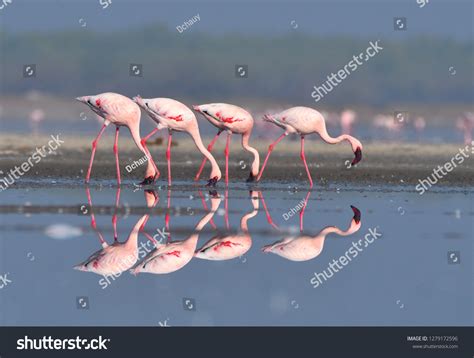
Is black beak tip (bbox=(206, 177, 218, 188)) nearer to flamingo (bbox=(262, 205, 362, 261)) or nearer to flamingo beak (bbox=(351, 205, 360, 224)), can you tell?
flamingo beak (bbox=(351, 205, 360, 224))

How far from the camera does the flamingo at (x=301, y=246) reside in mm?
11812

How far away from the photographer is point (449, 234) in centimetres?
1341

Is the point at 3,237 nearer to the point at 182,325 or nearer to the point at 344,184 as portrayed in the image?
the point at 182,325

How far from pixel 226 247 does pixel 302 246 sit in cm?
77

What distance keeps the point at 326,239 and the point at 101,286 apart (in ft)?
10.5

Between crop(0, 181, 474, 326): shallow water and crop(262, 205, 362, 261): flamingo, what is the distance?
10 cm

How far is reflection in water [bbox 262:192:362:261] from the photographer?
38.8ft

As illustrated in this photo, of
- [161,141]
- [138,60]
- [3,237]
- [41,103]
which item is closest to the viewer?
[3,237]

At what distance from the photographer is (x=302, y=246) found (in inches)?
483

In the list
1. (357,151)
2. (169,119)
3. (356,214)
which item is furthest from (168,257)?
(357,151)

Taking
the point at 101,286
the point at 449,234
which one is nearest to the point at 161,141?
the point at 449,234

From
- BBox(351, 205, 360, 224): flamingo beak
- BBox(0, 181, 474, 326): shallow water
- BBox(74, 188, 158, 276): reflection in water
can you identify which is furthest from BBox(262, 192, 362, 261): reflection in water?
BBox(74, 188, 158, 276): reflection in water

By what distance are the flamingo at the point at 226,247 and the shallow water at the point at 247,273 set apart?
→ 97 mm
